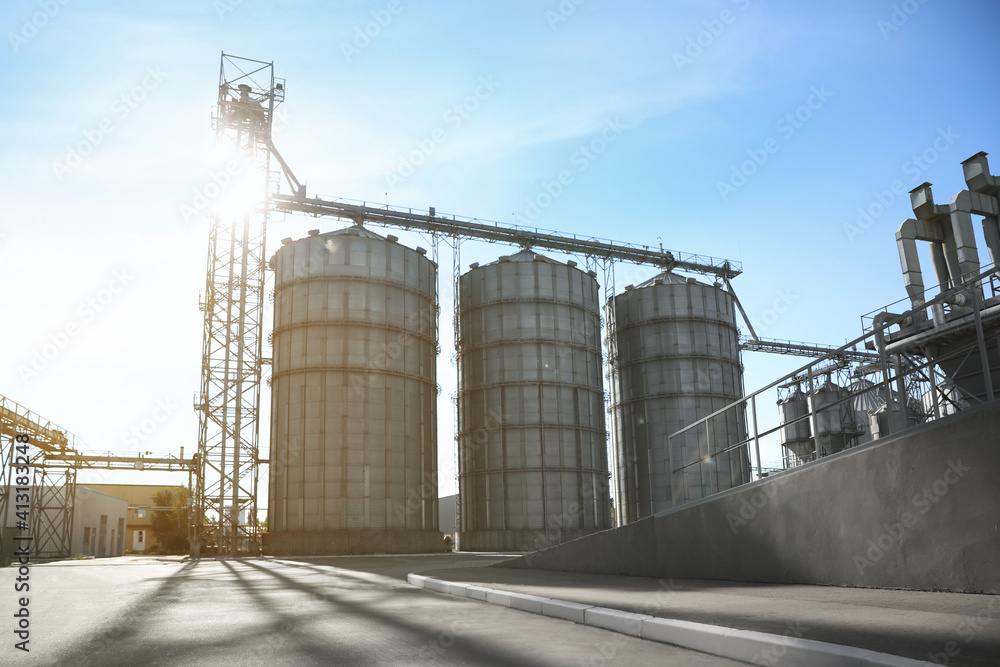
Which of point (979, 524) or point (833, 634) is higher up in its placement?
point (979, 524)

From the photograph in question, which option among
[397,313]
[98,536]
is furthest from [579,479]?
[98,536]

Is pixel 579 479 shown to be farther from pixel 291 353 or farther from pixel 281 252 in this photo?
pixel 281 252

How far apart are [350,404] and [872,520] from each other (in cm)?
2665

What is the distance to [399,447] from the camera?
33.3m

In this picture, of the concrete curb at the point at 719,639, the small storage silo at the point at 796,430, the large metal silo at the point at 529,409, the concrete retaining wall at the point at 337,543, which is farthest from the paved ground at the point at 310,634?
the small storage silo at the point at 796,430

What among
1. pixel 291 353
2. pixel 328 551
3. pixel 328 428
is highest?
pixel 291 353

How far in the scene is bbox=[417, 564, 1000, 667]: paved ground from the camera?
4.88 m

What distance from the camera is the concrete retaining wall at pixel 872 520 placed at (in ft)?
24.0

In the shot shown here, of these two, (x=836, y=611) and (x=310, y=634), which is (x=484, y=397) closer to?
(x=310, y=634)

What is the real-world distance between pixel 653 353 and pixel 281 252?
66.9ft

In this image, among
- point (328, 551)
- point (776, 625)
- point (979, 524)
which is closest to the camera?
point (776, 625)

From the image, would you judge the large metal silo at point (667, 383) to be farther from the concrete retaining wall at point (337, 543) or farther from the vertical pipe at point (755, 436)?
the vertical pipe at point (755, 436)

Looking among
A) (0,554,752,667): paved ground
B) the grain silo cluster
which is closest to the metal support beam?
the grain silo cluster

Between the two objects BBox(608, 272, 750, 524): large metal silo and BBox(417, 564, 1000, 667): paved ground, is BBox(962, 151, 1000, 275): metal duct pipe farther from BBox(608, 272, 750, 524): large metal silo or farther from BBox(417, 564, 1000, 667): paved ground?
BBox(608, 272, 750, 524): large metal silo
